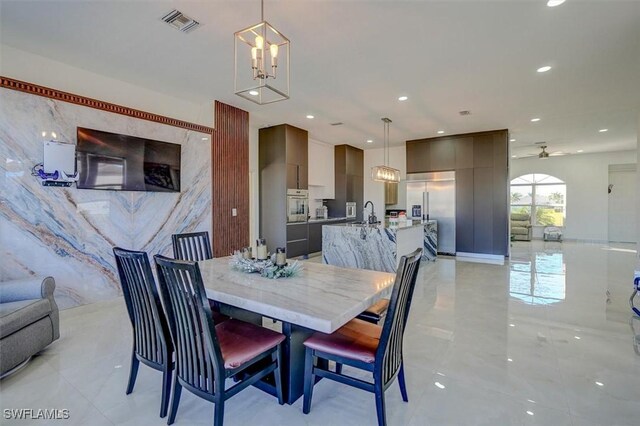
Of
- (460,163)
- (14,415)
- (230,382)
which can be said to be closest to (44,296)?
(14,415)

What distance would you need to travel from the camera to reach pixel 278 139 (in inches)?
265

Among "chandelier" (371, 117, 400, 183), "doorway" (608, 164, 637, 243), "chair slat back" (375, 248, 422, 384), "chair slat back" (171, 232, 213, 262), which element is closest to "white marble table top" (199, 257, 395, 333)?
"chair slat back" (375, 248, 422, 384)

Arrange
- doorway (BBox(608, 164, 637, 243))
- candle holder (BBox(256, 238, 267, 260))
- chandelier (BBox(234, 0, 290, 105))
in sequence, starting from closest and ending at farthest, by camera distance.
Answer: chandelier (BBox(234, 0, 290, 105)) → candle holder (BBox(256, 238, 267, 260)) → doorway (BBox(608, 164, 637, 243))

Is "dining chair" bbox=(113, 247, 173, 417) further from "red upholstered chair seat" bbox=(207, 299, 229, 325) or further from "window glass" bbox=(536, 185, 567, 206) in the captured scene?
"window glass" bbox=(536, 185, 567, 206)

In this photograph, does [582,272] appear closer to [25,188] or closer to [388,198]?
[388,198]

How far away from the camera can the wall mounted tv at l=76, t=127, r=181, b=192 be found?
3734 mm

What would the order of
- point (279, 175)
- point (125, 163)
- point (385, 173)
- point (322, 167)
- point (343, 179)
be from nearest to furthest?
point (125, 163) < point (385, 173) < point (279, 175) < point (322, 167) < point (343, 179)

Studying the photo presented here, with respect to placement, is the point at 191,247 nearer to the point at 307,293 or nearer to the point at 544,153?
the point at 307,293

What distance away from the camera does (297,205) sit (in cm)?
690

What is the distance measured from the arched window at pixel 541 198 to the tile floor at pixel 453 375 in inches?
310

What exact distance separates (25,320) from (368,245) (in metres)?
4.15

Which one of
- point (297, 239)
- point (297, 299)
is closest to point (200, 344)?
A: point (297, 299)

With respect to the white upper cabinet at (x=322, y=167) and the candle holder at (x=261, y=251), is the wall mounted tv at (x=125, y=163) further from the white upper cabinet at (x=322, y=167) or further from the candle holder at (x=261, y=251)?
the white upper cabinet at (x=322, y=167)

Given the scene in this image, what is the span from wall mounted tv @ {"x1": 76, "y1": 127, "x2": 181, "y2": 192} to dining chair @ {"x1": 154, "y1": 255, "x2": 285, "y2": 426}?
2.91 m
